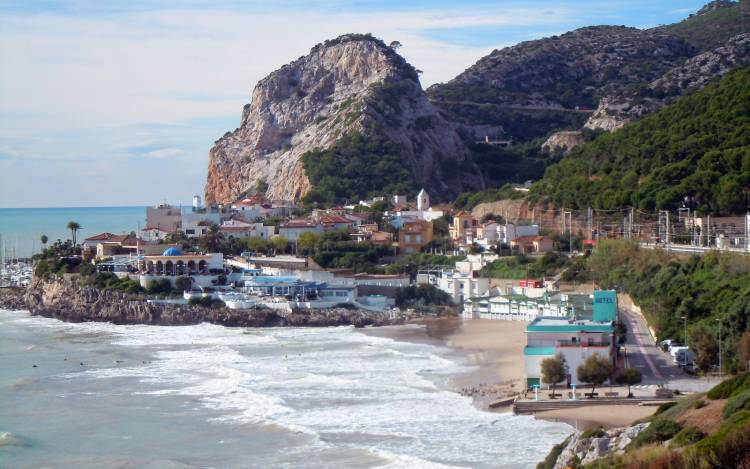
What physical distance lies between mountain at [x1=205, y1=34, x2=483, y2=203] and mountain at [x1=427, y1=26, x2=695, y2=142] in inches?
515

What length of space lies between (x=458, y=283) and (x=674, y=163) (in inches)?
457

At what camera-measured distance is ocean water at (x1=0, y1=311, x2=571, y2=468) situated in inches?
875

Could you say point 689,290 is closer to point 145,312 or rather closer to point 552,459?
point 552,459

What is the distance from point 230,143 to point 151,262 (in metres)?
40.8

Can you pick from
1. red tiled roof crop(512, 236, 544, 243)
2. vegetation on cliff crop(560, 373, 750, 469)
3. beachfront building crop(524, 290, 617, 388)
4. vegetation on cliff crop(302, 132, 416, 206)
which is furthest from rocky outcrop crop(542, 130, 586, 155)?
vegetation on cliff crop(560, 373, 750, 469)

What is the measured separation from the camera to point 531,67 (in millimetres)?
113688

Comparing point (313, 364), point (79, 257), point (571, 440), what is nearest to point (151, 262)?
point (79, 257)

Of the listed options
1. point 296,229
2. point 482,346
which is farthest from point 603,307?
point 296,229

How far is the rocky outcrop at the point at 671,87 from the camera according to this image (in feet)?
269

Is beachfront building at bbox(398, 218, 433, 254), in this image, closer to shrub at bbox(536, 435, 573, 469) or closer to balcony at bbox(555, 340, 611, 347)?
balcony at bbox(555, 340, 611, 347)

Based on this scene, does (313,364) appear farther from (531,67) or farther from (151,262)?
(531,67)

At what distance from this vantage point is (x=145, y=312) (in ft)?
151

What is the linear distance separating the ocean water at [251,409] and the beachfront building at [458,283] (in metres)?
7.64

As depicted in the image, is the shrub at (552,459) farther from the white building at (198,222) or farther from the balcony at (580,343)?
the white building at (198,222)
